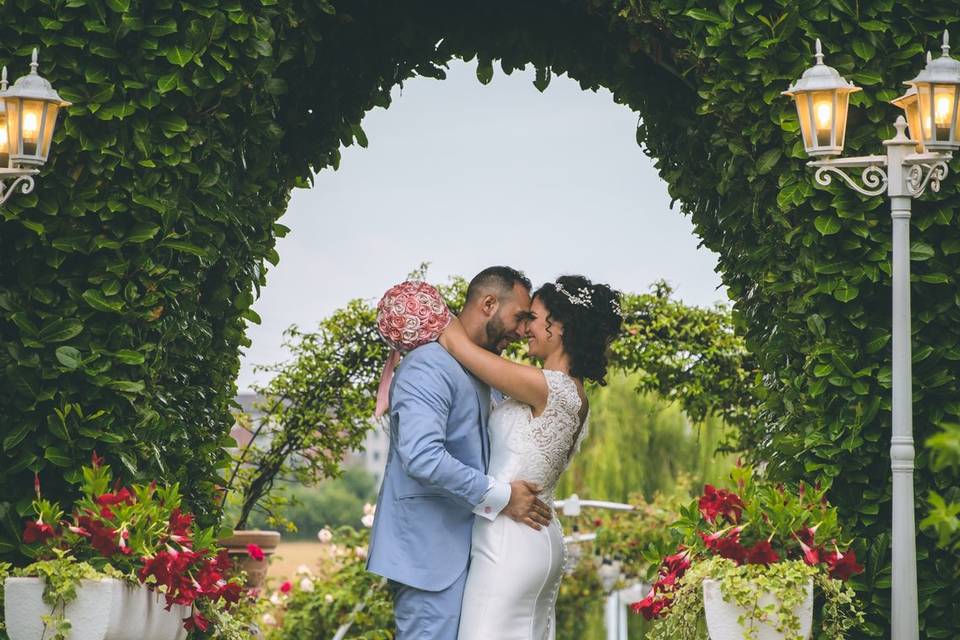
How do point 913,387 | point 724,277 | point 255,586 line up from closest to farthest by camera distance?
point 913,387 → point 724,277 → point 255,586

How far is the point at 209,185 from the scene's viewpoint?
215 inches

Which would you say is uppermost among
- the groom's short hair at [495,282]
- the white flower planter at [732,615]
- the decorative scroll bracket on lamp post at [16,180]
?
the decorative scroll bracket on lamp post at [16,180]

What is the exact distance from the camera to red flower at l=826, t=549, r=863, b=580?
4.56m

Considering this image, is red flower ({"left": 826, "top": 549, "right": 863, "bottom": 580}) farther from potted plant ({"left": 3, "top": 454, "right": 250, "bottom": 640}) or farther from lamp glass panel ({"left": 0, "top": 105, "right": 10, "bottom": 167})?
lamp glass panel ({"left": 0, "top": 105, "right": 10, "bottom": 167})

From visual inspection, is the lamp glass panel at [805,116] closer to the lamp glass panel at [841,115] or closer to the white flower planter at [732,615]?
the lamp glass panel at [841,115]

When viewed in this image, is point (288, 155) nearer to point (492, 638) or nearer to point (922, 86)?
point (492, 638)

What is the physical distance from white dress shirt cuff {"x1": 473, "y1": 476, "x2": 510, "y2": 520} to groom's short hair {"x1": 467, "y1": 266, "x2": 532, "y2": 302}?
781 millimetres

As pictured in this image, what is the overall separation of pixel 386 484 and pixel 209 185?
56.2 inches

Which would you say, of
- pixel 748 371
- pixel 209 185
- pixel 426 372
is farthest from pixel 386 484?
pixel 748 371

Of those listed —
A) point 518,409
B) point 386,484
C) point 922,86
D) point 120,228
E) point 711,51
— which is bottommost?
point 386,484

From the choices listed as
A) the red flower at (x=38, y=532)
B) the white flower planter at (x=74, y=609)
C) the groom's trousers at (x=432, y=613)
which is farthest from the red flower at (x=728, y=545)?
the red flower at (x=38, y=532)

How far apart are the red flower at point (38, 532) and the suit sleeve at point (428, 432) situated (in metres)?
1.27

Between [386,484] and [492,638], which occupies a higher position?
[386,484]

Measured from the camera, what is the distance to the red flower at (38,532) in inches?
180
